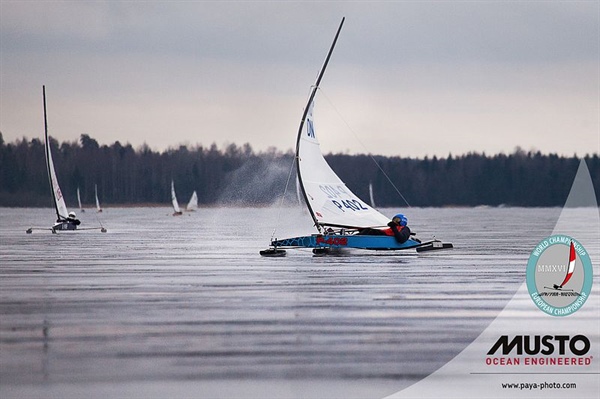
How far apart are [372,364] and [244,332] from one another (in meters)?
3.51

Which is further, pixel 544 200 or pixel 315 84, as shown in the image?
pixel 544 200

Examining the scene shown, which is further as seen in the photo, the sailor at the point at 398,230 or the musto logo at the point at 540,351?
the sailor at the point at 398,230

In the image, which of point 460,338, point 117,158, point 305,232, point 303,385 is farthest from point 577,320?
point 117,158

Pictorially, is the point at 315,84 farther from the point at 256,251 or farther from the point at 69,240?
the point at 69,240

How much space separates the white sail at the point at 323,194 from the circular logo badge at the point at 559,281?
8.27m

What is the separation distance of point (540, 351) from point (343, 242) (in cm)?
2199

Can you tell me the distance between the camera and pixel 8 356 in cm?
1831

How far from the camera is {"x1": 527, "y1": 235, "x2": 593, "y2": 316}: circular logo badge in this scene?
24.9 metres

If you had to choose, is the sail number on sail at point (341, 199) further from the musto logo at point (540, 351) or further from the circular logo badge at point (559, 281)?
the musto logo at point (540, 351)

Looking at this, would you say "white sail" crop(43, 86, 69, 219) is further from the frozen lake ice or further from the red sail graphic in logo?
the red sail graphic in logo

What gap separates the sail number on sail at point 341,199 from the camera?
43787 mm

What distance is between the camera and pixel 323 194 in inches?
1721

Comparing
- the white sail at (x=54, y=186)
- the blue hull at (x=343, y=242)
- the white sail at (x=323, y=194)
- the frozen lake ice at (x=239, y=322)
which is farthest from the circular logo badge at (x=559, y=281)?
the white sail at (x=54, y=186)

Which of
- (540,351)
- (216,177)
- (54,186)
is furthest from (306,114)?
(216,177)
